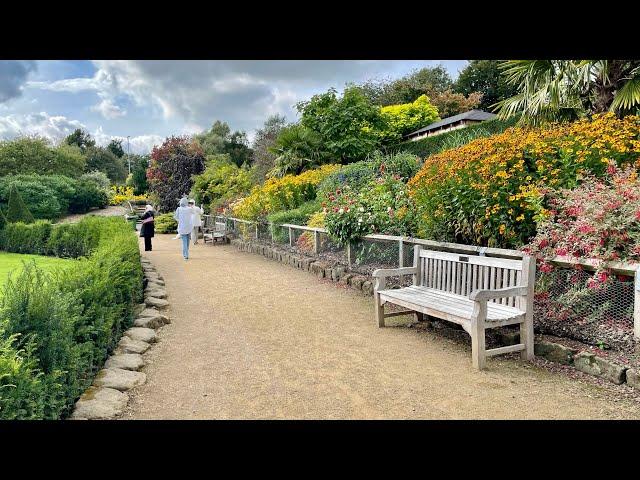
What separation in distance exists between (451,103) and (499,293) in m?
30.3

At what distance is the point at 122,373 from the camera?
3666 millimetres

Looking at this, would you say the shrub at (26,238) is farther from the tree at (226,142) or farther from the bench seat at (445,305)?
the tree at (226,142)

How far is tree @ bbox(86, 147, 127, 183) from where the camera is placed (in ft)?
182

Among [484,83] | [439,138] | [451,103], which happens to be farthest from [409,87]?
[439,138]

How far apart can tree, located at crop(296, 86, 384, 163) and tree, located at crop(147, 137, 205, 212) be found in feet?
38.2

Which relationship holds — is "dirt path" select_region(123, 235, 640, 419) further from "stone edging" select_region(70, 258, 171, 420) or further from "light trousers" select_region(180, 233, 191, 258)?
"light trousers" select_region(180, 233, 191, 258)

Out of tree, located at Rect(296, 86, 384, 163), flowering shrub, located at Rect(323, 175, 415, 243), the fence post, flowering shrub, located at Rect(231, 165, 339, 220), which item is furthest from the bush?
the fence post

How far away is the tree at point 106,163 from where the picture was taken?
5562 centimetres

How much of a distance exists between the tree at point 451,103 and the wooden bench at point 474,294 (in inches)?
1124

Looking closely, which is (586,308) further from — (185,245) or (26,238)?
(26,238)

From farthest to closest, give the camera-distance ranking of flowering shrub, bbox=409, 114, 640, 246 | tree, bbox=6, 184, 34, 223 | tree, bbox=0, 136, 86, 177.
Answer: tree, bbox=0, 136, 86, 177, tree, bbox=6, 184, 34, 223, flowering shrub, bbox=409, 114, 640, 246

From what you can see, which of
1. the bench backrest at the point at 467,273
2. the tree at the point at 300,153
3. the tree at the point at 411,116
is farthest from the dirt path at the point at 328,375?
the tree at the point at 411,116
